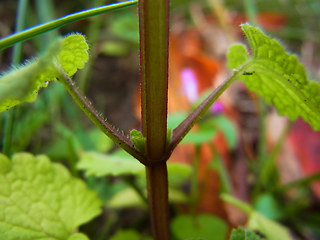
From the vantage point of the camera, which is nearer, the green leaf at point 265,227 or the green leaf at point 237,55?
the green leaf at point 237,55

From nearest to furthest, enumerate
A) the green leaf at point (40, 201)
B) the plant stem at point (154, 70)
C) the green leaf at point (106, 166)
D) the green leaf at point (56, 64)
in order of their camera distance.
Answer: the green leaf at point (56, 64) < the plant stem at point (154, 70) < the green leaf at point (40, 201) < the green leaf at point (106, 166)

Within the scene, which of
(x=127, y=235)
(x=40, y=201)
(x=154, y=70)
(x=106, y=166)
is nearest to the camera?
(x=154, y=70)

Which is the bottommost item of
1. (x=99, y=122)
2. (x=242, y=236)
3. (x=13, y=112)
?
(x=242, y=236)

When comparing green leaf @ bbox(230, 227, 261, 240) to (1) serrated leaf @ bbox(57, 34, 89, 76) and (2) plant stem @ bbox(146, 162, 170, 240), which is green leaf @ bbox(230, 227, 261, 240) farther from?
(1) serrated leaf @ bbox(57, 34, 89, 76)

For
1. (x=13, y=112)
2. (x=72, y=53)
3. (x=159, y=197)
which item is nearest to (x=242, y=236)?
(x=159, y=197)

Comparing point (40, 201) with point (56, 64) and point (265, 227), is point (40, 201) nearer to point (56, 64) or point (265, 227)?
point (56, 64)

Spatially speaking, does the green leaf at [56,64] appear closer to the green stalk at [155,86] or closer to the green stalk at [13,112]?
the green stalk at [155,86]

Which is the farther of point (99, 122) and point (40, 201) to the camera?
point (40, 201)

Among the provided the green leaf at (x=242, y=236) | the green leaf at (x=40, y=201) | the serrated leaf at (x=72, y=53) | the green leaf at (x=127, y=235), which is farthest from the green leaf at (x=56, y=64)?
the green leaf at (x=127, y=235)
